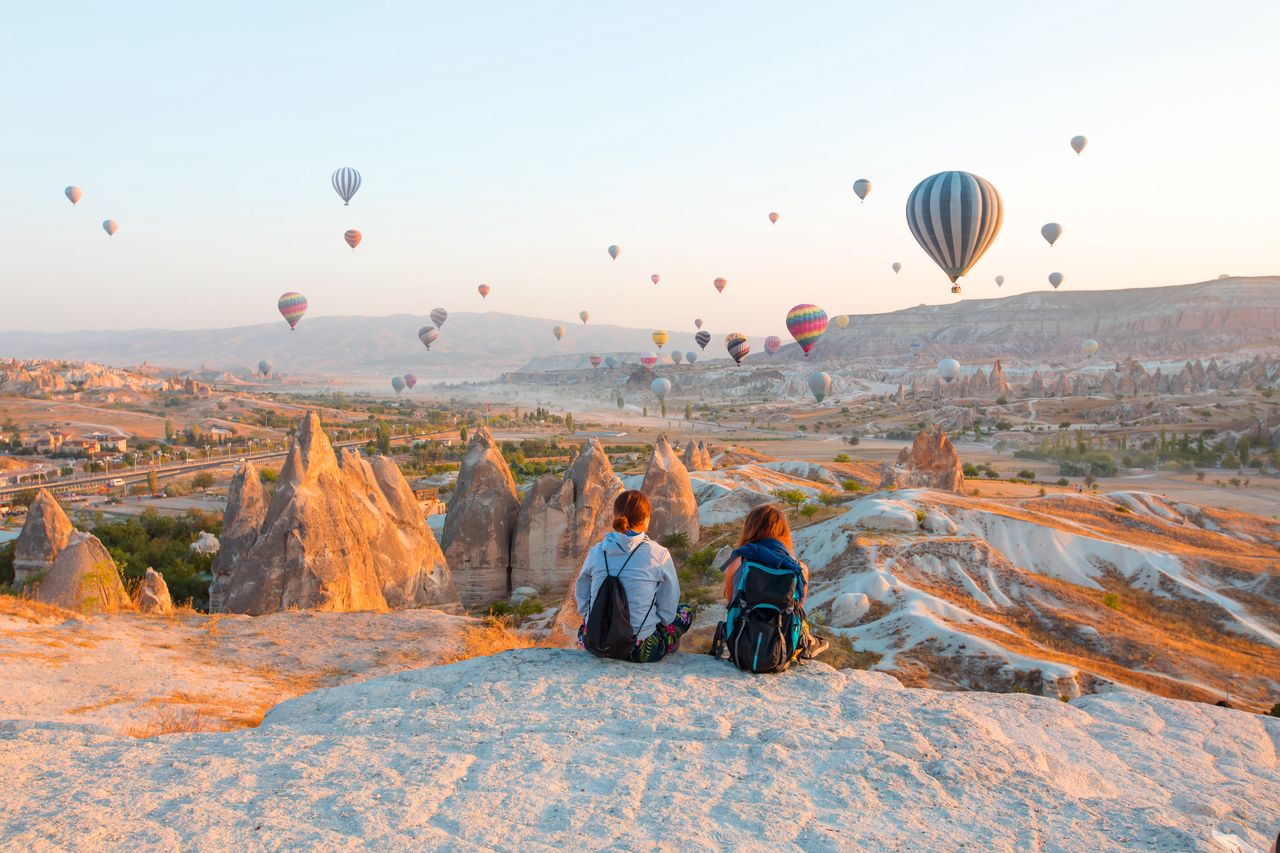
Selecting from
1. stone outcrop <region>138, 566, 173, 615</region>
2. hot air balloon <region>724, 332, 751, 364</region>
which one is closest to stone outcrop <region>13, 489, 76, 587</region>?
stone outcrop <region>138, 566, 173, 615</region>

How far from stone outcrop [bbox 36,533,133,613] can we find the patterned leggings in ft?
28.0

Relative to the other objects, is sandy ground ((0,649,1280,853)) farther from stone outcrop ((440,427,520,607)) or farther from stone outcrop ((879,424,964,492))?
stone outcrop ((879,424,964,492))

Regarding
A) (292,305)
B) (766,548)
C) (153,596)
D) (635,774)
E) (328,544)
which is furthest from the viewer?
(292,305)

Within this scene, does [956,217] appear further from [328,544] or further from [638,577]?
[638,577]

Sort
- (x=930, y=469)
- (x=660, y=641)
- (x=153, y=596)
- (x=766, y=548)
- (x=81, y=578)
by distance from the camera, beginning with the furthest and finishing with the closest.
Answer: (x=930, y=469)
(x=153, y=596)
(x=81, y=578)
(x=660, y=641)
(x=766, y=548)

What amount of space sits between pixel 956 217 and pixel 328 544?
26.7 m

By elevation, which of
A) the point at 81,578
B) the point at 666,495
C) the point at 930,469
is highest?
the point at 81,578

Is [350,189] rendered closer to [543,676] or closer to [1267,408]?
[543,676]

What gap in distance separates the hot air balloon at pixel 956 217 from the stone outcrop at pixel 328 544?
925 inches

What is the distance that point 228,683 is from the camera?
270 inches

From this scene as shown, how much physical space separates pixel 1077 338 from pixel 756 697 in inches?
6291

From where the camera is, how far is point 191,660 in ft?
24.5

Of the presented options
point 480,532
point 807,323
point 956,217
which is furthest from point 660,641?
point 807,323

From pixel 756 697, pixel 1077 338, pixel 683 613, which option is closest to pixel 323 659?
pixel 683 613
